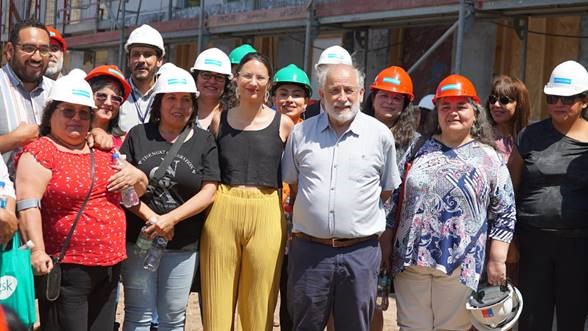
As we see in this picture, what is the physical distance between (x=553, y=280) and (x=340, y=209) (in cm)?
150

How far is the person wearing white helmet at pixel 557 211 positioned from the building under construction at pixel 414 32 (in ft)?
12.3

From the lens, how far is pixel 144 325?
4.74 meters

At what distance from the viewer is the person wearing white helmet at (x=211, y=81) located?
5.47m

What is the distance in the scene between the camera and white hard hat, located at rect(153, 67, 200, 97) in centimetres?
480

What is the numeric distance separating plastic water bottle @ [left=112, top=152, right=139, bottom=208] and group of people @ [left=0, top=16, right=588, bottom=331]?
2 centimetres

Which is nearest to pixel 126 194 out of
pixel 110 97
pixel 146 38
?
pixel 110 97

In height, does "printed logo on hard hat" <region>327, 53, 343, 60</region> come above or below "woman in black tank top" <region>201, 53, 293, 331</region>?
above

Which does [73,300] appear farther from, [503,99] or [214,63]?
[503,99]

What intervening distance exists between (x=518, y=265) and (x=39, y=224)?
2934mm

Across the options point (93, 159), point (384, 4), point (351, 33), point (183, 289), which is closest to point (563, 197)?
point (183, 289)

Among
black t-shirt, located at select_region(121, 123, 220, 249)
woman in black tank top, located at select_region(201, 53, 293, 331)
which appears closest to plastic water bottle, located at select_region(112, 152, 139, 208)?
black t-shirt, located at select_region(121, 123, 220, 249)

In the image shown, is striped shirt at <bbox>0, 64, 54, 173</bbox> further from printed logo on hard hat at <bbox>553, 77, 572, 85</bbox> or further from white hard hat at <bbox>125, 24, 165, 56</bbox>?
printed logo on hard hat at <bbox>553, 77, 572, 85</bbox>

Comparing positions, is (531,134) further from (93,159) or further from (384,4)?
(384,4)

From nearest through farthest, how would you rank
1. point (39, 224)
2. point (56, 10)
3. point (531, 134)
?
point (39, 224) < point (531, 134) < point (56, 10)
